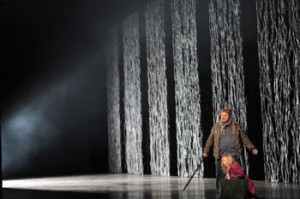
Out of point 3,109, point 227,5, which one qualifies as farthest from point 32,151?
point 227,5

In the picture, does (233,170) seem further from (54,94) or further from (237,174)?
(54,94)

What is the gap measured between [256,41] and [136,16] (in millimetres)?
5242

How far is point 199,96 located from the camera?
12.4 metres

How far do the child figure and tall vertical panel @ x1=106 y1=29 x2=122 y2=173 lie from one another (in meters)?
9.81

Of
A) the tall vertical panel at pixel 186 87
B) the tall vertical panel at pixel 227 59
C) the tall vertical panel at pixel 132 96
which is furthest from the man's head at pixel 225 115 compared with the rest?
the tall vertical panel at pixel 132 96

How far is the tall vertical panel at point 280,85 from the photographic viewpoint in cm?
965

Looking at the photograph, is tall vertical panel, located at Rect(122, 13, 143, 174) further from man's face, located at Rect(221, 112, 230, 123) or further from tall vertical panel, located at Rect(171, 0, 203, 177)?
man's face, located at Rect(221, 112, 230, 123)

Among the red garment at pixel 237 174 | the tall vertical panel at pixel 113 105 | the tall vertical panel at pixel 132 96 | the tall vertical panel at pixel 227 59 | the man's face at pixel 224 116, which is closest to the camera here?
the red garment at pixel 237 174

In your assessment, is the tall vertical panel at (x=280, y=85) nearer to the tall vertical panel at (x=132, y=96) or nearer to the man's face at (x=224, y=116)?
the man's face at (x=224, y=116)

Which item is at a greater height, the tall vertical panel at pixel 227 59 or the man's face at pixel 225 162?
the tall vertical panel at pixel 227 59

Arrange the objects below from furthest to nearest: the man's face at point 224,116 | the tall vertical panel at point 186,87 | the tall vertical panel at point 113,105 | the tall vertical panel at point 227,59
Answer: the tall vertical panel at point 113,105, the tall vertical panel at point 186,87, the tall vertical panel at point 227,59, the man's face at point 224,116

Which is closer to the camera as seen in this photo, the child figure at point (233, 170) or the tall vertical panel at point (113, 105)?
the child figure at point (233, 170)

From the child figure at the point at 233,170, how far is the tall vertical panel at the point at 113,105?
9815 mm

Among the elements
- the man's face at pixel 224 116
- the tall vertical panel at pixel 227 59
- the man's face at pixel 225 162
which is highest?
the tall vertical panel at pixel 227 59
